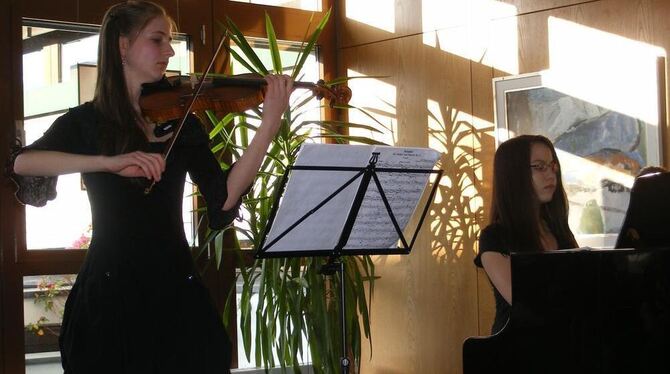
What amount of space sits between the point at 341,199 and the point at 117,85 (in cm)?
74

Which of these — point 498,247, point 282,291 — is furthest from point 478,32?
point 498,247

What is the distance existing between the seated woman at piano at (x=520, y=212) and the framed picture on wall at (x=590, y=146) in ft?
3.03

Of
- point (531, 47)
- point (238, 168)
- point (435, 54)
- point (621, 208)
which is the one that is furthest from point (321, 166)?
point (435, 54)

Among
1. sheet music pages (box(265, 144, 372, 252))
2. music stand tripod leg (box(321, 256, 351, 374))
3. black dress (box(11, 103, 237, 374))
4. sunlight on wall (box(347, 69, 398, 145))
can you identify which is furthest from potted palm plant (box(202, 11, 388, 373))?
black dress (box(11, 103, 237, 374))

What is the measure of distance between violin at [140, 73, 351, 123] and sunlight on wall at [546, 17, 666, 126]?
205 cm

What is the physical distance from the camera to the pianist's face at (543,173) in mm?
3160

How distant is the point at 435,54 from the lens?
499 centimetres

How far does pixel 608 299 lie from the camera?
2330 mm

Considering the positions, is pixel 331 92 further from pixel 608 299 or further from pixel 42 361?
pixel 42 361

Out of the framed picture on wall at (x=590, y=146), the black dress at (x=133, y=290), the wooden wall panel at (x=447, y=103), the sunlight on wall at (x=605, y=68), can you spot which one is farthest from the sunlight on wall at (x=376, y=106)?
the black dress at (x=133, y=290)

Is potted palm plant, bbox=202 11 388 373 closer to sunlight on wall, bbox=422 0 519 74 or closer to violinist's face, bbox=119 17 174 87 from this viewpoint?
sunlight on wall, bbox=422 0 519 74

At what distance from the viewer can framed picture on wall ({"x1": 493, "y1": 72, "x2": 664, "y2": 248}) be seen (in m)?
4.01

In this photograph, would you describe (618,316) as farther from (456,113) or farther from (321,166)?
(456,113)

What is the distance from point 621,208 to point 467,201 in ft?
2.94
